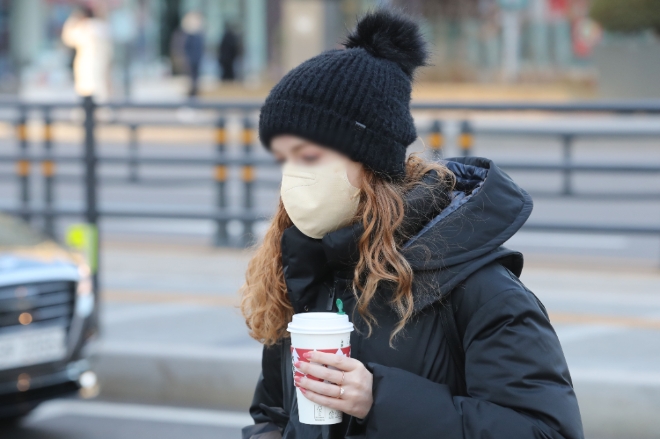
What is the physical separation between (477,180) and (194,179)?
30.1 ft

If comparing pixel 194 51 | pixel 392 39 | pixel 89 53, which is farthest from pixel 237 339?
pixel 194 51

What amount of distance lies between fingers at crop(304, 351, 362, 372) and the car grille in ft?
11.7

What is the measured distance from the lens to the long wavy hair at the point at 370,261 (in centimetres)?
181

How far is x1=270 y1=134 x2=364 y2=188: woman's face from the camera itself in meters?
1.90

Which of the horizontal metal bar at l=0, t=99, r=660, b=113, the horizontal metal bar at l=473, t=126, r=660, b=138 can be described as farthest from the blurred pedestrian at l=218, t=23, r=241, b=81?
the horizontal metal bar at l=0, t=99, r=660, b=113

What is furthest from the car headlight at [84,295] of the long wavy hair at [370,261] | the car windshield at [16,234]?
the long wavy hair at [370,261]

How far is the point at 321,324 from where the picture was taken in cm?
169

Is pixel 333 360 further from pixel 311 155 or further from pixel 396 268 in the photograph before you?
pixel 311 155

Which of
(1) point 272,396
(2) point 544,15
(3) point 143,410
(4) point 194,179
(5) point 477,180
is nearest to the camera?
(5) point 477,180

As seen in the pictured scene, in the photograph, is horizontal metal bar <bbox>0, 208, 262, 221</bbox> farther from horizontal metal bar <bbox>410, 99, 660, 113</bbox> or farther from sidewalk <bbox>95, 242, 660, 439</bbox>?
horizontal metal bar <bbox>410, 99, 660, 113</bbox>

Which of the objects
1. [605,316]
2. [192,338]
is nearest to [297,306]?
[192,338]

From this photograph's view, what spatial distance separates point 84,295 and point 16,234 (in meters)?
0.56

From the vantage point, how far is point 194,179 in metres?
11.0

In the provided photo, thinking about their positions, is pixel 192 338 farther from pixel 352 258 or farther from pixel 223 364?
pixel 352 258
